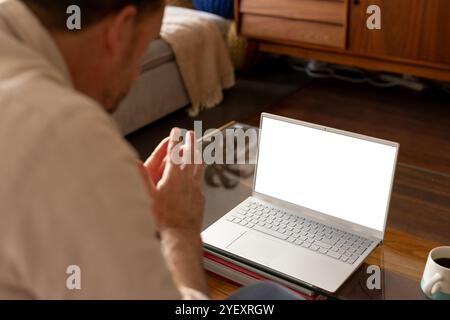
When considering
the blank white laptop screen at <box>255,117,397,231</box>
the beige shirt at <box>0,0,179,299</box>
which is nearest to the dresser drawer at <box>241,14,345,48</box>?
the blank white laptop screen at <box>255,117,397,231</box>

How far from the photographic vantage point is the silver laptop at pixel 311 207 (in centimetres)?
98

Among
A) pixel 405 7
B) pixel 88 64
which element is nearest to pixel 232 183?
pixel 88 64

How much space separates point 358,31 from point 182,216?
2250mm

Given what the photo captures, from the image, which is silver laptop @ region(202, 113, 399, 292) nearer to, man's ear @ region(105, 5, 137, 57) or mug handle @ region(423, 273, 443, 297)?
mug handle @ region(423, 273, 443, 297)

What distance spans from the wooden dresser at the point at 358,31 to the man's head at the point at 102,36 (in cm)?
224

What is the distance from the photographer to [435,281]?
0.90 meters

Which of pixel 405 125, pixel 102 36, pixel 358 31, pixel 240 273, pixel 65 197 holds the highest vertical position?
pixel 102 36

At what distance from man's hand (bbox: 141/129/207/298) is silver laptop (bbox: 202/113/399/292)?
0.19 metres

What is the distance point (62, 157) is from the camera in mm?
509

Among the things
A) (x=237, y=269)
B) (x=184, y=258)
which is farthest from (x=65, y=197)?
(x=237, y=269)

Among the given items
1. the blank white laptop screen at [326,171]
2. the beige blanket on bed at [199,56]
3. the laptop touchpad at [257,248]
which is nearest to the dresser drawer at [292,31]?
the beige blanket on bed at [199,56]

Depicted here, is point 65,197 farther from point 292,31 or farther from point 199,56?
point 292,31

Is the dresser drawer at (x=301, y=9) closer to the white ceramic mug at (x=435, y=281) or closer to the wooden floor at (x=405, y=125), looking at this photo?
the wooden floor at (x=405, y=125)

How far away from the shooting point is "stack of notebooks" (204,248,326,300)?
95cm
